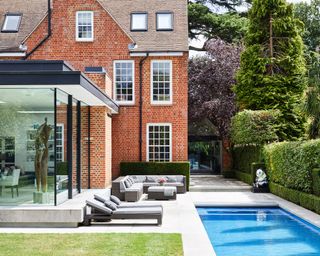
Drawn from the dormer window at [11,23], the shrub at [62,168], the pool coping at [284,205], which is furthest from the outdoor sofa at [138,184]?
the dormer window at [11,23]

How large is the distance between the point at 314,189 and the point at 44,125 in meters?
8.54

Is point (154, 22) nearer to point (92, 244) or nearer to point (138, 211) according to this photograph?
point (138, 211)

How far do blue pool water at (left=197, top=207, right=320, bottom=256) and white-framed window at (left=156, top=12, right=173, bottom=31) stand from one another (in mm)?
11513

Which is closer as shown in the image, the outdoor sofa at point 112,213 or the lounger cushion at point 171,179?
the outdoor sofa at point 112,213

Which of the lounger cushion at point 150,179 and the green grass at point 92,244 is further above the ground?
the lounger cushion at point 150,179

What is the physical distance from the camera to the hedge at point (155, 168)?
965 inches

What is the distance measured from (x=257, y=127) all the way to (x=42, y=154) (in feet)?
52.5

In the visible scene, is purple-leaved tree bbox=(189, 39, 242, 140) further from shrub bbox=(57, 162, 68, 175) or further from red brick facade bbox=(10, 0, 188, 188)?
shrub bbox=(57, 162, 68, 175)

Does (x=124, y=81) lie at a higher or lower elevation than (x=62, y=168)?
higher

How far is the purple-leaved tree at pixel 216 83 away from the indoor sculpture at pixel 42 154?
818 inches

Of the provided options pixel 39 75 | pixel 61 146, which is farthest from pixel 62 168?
pixel 39 75

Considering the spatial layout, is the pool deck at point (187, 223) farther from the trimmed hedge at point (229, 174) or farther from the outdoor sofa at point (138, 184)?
the trimmed hedge at point (229, 174)

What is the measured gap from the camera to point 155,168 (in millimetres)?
24641

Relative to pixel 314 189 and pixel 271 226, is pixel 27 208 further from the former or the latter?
pixel 314 189
